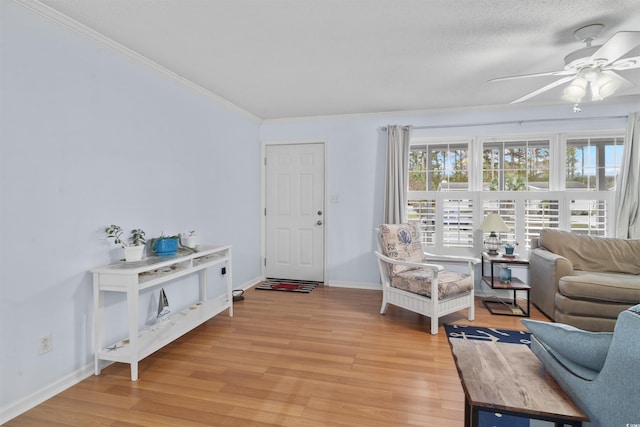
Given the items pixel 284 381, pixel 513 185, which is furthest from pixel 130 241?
pixel 513 185

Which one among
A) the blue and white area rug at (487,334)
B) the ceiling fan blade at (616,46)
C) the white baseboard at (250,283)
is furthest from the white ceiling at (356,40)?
the white baseboard at (250,283)

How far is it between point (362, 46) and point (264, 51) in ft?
2.55

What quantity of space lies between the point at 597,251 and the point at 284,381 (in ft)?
11.3

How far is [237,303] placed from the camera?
3.94m

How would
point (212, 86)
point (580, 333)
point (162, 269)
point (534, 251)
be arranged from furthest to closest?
point (534, 251)
point (212, 86)
point (162, 269)
point (580, 333)

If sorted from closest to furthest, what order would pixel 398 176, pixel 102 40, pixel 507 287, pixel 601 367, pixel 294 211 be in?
pixel 601 367 < pixel 102 40 < pixel 507 287 < pixel 398 176 < pixel 294 211

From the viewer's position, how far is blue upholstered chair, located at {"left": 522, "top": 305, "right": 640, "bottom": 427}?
968 mm

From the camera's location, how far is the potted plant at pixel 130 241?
2.48 m

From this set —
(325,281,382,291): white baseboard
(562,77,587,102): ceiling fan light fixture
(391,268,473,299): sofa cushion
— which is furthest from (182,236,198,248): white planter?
(562,77,587,102): ceiling fan light fixture

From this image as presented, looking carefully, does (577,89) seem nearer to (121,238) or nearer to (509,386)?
(509,386)

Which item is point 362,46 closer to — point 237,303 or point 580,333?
point 580,333

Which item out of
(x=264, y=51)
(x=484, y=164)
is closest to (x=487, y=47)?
(x=264, y=51)

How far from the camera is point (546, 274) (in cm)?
340

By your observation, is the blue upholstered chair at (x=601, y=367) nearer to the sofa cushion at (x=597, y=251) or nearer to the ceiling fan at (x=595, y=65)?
the ceiling fan at (x=595, y=65)
